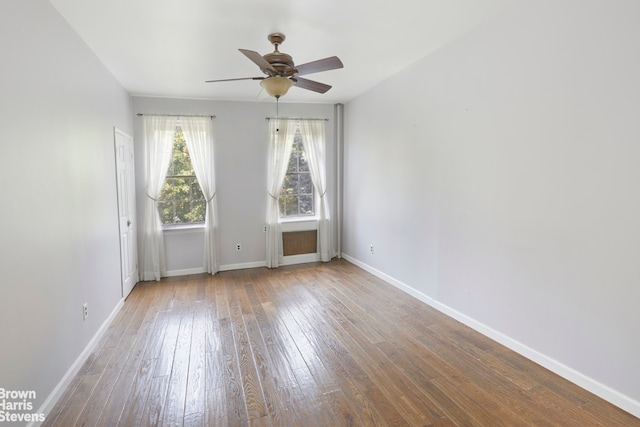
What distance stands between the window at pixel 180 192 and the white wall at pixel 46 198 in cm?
175

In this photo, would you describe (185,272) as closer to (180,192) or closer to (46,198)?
(180,192)

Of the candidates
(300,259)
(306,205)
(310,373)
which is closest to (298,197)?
(306,205)

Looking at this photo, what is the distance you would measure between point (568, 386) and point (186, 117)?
523 cm

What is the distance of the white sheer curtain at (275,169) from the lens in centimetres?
536

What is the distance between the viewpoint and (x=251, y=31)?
9.46 ft

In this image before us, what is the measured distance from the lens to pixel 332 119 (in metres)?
5.69

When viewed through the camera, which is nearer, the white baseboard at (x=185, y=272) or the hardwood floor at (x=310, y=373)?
the hardwood floor at (x=310, y=373)

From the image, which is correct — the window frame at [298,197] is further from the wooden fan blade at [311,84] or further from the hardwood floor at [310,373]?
the wooden fan blade at [311,84]

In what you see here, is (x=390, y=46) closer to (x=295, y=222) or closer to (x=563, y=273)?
(x=563, y=273)

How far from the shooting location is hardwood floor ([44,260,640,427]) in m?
2.03

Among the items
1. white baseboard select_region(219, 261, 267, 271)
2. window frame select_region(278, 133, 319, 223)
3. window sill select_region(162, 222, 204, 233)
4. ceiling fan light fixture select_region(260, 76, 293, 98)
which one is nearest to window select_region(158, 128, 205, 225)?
window sill select_region(162, 222, 204, 233)

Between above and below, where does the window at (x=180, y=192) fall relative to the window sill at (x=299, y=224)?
above

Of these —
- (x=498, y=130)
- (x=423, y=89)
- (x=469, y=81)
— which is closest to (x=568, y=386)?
(x=498, y=130)

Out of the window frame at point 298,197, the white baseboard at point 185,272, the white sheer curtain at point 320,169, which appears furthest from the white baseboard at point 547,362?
the white baseboard at point 185,272
